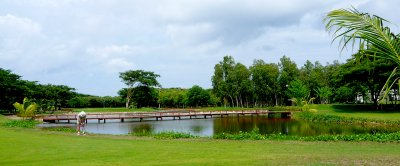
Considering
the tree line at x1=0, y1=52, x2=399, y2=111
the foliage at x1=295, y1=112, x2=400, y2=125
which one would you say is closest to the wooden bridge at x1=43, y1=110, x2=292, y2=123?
the tree line at x1=0, y1=52, x2=399, y2=111

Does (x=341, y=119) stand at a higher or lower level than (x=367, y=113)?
lower

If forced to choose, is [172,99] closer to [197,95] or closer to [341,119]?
[197,95]

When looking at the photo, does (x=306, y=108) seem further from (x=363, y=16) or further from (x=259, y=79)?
(x=363, y=16)

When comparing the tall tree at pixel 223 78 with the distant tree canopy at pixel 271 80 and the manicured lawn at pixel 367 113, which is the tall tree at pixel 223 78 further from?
the manicured lawn at pixel 367 113

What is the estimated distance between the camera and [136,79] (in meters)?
90.3

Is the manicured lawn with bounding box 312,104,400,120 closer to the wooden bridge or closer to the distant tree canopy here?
the wooden bridge

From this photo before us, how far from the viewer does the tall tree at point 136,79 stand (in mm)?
89500

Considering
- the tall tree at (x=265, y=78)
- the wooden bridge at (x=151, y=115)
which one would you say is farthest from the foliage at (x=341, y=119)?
the tall tree at (x=265, y=78)

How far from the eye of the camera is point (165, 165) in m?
9.98

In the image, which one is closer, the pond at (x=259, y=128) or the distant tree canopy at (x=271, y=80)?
the pond at (x=259, y=128)

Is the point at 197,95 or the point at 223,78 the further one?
the point at 197,95

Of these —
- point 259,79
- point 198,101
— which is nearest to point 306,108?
point 259,79

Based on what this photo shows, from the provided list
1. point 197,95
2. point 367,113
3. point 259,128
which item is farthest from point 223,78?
point 259,128

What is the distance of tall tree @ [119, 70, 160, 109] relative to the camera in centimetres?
8950
